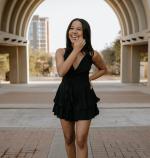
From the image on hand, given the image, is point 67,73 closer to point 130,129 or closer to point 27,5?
point 130,129

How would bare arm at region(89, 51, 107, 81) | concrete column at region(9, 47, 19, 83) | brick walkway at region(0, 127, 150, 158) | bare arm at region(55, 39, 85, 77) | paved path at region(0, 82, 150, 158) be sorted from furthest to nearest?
1. concrete column at region(9, 47, 19, 83)
2. paved path at region(0, 82, 150, 158)
3. brick walkway at region(0, 127, 150, 158)
4. bare arm at region(89, 51, 107, 81)
5. bare arm at region(55, 39, 85, 77)

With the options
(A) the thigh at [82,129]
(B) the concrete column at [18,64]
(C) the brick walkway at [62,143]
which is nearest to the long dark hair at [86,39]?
(A) the thigh at [82,129]

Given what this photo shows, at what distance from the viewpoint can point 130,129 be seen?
832cm

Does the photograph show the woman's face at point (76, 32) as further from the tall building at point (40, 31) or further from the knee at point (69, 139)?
the tall building at point (40, 31)

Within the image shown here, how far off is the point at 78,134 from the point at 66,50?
0.98 meters

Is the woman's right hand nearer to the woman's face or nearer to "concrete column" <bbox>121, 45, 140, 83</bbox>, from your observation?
the woman's face

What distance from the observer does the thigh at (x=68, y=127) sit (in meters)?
4.12

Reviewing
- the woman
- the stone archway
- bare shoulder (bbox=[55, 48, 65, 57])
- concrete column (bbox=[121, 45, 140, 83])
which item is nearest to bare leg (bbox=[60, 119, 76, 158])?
the woman

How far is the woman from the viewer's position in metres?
3.98

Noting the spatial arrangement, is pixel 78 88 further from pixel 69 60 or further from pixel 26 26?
pixel 26 26

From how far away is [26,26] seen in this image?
36.3 m

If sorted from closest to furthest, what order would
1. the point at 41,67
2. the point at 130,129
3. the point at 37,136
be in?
the point at 37,136, the point at 130,129, the point at 41,67

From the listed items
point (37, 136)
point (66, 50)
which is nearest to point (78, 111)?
point (66, 50)

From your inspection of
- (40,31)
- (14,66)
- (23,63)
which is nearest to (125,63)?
(23,63)
